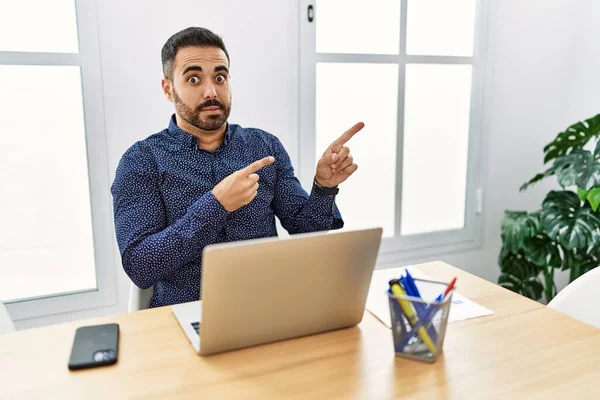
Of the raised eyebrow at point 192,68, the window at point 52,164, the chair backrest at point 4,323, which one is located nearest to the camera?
the chair backrest at point 4,323

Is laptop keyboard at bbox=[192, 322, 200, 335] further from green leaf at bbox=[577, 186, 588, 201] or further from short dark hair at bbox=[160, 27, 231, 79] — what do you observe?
green leaf at bbox=[577, 186, 588, 201]

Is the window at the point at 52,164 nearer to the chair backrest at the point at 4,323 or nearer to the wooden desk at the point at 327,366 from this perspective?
the chair backrest at the point at 4,323

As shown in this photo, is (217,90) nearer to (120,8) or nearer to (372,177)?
(120,8)

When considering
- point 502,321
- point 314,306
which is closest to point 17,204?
point 314,306

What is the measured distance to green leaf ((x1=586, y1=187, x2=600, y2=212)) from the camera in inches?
81.2

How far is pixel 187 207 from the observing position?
145 cm

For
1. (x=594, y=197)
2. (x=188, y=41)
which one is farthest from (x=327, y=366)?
(x=594, y=197)

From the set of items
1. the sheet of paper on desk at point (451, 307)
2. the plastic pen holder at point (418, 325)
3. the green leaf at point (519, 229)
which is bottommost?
the green leaf at point (519, 229)

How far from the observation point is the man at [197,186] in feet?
4.17

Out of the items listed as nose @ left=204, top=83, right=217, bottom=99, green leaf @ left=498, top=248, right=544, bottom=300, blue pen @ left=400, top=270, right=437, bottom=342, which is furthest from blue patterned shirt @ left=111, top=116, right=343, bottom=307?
green leaf @ left=498, top=248, right=544, bottom=300

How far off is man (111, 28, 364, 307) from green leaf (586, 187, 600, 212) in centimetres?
111

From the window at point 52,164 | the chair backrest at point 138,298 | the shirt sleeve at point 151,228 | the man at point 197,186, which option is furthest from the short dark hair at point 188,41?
the chair backrest at point 138,298

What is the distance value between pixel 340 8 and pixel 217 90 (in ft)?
3.16

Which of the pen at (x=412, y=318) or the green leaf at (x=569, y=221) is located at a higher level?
the pen at (x=412, y=318)
